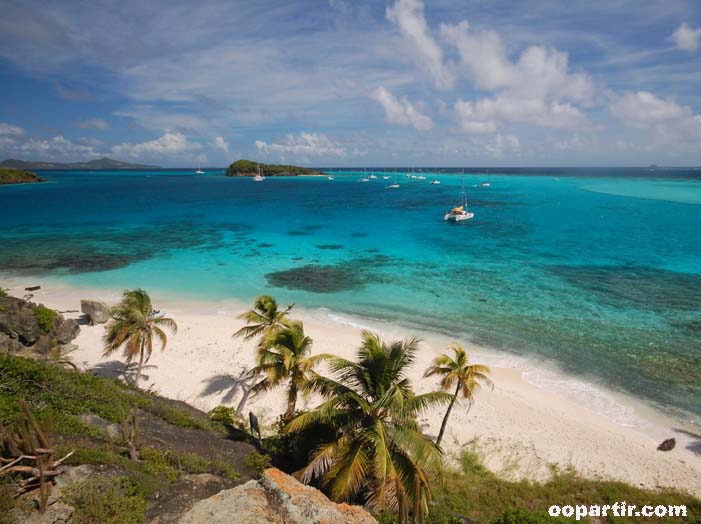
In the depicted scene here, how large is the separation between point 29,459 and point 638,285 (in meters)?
49.3

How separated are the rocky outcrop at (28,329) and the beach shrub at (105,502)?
16.6 meters

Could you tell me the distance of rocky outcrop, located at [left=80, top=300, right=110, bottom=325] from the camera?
28375mm

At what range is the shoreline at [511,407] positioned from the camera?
1656cm

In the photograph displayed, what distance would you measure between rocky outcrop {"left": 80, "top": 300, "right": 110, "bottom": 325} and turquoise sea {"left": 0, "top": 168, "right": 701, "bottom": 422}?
893 centimetres

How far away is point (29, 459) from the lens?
26.2 ft

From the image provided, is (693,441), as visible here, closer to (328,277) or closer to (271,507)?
(271,507)

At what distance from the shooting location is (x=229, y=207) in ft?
352

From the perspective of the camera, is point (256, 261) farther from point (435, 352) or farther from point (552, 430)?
point (552, 430)

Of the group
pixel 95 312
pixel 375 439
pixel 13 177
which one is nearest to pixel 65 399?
pixel 375 439

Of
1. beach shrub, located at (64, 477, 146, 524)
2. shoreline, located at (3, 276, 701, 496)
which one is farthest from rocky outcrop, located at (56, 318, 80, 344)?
beach shrub, located at (64, 477, 146, 524)

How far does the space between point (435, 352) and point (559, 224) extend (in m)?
65.6

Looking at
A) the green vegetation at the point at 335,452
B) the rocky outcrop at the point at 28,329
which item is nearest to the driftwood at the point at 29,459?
the green vegetation at the point at 335,452

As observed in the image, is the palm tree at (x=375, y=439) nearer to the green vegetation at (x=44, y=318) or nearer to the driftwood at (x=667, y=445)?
the driftwood at (x=667, y=445)

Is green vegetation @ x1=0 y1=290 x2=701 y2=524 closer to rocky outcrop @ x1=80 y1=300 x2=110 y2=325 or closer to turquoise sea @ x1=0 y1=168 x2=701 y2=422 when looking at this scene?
turquoise sea @ x1=0 y1=168 x2=701 y2=422
